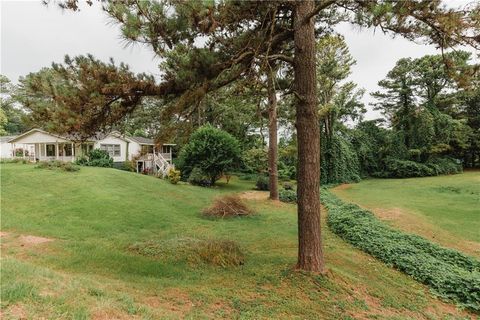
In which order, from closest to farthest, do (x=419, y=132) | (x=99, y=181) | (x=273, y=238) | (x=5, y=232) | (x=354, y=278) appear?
(x=354, y=278)
(x=5, y=232)
(x=273, y=238)
(x=99, y=181)
(x=419, y=132)

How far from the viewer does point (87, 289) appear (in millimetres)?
3400

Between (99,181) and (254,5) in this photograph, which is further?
(99,181)

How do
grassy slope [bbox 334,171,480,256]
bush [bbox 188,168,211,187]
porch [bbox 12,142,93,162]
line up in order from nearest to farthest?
grassy slope [bbox 334,171,480,256] → bush [bbox 188,168,211,187] → porch [bbox 12,142,93,162]

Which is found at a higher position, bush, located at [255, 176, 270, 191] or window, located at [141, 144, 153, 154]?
window, located at [141, 144, 153, 154]

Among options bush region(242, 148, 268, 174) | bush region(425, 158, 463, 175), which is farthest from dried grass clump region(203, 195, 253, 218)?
bush region(425, 158, 463, 175)

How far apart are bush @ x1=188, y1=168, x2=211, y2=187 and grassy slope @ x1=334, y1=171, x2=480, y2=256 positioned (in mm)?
8996

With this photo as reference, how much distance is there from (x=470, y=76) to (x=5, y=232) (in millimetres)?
10793

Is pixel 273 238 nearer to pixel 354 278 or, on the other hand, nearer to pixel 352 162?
pixel 354 278

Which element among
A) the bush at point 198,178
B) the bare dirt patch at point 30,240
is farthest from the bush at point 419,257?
the bush at point 198,178

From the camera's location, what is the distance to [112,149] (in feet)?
81.3

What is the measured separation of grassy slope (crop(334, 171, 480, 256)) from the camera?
891cm

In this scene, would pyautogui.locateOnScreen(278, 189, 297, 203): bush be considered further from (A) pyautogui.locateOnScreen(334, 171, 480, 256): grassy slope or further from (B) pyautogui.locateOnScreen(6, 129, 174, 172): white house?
(B) pyautogui.locateOnScreen(6, 129, 174, 172): white house

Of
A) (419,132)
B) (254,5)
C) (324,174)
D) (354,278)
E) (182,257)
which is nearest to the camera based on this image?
(254,5)

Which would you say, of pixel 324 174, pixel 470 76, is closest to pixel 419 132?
pixel 324 174
